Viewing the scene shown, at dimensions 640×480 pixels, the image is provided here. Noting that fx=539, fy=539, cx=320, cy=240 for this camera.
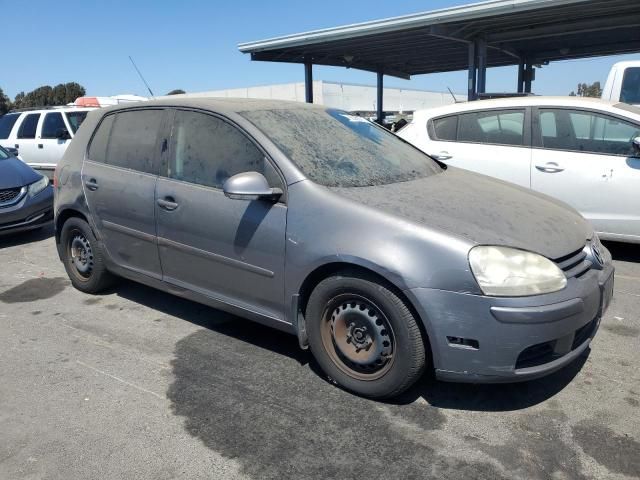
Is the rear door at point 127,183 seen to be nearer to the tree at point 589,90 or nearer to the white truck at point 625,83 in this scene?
the white truck at point 625,83

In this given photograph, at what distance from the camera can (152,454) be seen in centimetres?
250

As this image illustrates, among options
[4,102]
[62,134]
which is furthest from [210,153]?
[4,102]

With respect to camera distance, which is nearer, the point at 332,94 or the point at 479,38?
the point at 479,38

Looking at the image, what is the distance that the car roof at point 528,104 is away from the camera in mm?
5344

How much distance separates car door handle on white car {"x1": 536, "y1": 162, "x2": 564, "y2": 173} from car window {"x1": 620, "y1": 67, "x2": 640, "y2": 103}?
3323mm

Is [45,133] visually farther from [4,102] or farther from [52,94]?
[52,94]

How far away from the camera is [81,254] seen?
465 cm

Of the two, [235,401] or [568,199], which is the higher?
[568,199]

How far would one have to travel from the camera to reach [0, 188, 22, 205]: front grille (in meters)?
6.62

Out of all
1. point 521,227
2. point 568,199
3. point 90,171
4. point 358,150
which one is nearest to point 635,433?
point 521,227

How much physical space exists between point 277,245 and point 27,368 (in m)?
1.81

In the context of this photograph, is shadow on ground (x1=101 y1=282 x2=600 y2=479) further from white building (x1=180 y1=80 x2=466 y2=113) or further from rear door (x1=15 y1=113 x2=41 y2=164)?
white building (x1=180 y1=80 x2=466 y2=113)

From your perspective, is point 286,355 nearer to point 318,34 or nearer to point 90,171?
point 90,171

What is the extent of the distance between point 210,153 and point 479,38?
35.8ft
